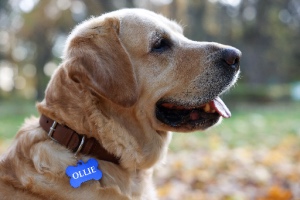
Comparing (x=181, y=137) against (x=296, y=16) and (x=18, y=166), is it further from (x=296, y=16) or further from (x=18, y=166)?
(x=296, y=16)

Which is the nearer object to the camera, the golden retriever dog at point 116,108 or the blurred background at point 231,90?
the golden retriever dog at point 116,108

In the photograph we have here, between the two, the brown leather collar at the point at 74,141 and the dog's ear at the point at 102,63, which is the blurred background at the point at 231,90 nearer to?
the dog's ear at the point at 102,63

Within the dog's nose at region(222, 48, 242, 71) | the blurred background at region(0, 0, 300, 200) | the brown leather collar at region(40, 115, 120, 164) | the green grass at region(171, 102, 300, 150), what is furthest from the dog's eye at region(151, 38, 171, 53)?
the green grass at region(171, 102, 300, 150)

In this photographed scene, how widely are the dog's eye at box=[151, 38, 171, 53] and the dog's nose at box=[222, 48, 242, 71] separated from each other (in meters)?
0.44

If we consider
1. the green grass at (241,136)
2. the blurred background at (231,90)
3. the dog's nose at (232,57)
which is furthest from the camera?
the green grass at (241,136)

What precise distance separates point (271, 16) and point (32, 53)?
60.0 ft

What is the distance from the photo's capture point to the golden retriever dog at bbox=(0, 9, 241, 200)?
8.78ft

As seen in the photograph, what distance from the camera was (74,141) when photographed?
2.76m

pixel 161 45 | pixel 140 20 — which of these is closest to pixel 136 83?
pixel 161 45

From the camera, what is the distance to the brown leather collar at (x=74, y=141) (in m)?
2.75

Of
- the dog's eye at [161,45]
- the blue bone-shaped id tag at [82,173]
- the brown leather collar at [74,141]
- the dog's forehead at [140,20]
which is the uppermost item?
the dog's forehead at [140,20]

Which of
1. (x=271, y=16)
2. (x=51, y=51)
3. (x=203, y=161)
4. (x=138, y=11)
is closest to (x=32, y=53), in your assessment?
(x=51, y=51)

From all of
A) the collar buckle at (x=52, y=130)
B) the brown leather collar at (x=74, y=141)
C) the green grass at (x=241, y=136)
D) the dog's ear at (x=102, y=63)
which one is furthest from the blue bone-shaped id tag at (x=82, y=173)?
the green grass at (x=241, y=136)

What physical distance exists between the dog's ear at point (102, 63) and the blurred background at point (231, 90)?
1.77 metres
